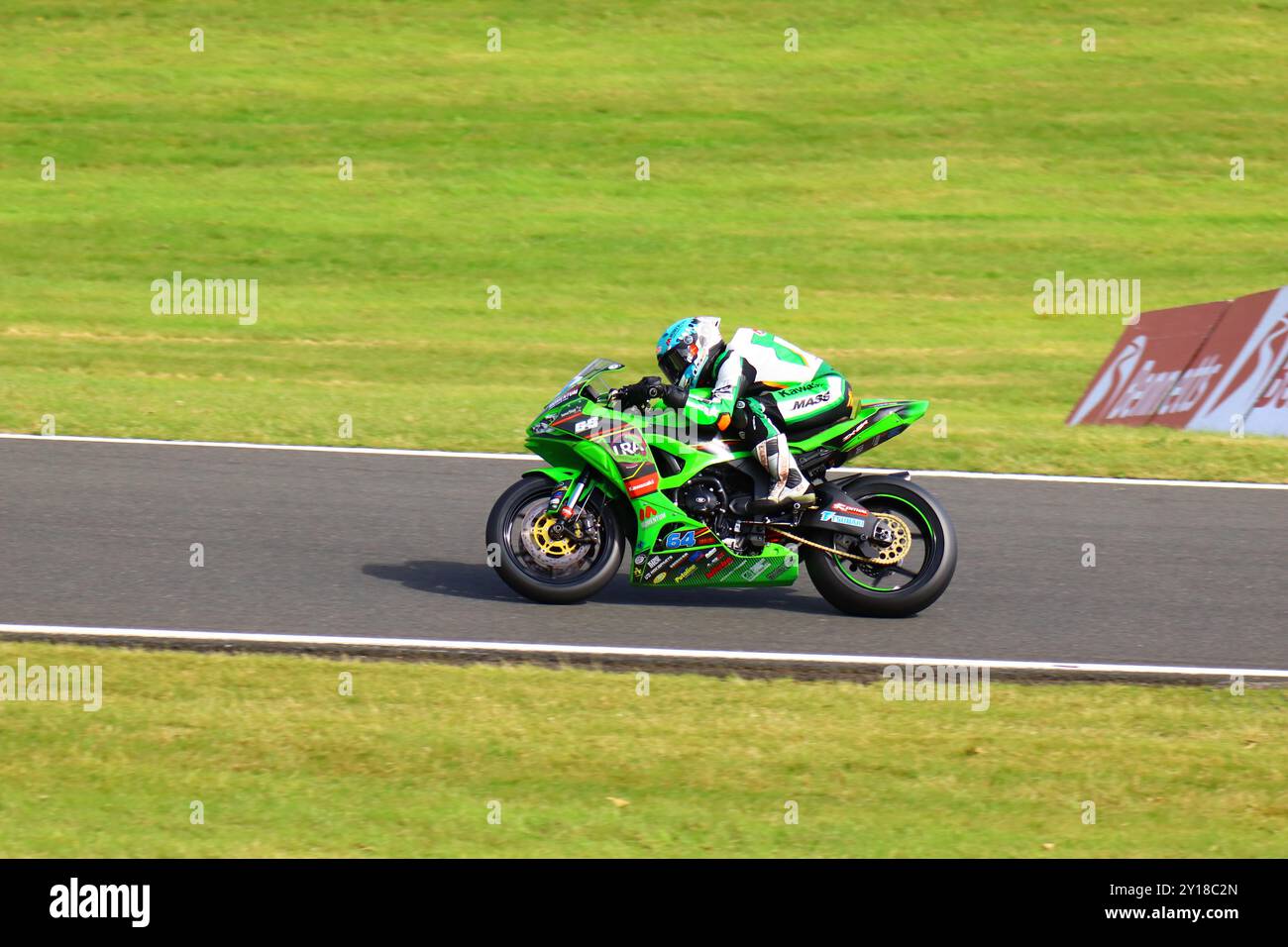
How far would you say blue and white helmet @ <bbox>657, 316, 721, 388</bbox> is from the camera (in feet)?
29.0

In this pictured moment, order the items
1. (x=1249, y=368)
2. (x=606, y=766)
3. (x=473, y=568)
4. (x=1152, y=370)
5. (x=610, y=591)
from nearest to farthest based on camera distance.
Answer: (x=606, y=766), (x=610, y=591), (x=473, y=568), (x=1249, y=368), (x=1152, y=370)

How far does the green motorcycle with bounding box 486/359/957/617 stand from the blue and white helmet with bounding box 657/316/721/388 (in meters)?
0.29

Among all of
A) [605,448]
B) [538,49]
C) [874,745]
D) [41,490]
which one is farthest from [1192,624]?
[538,49]

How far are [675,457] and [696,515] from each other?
35 centimetres

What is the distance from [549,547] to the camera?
916cm

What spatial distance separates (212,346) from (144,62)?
11.9 metres

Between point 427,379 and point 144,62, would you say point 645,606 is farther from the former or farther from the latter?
point 144,62

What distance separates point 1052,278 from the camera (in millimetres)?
23000

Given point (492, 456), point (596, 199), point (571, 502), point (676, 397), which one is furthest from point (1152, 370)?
point (596, 199)

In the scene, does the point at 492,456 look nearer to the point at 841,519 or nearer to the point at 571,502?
the point at 571,502

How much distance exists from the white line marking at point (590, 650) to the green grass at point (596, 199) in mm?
4978

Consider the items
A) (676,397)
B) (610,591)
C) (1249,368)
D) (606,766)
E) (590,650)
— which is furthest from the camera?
(1249,368)

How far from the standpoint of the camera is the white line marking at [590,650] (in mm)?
8367

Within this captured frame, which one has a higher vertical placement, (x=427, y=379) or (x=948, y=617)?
(x=427, y=379)
